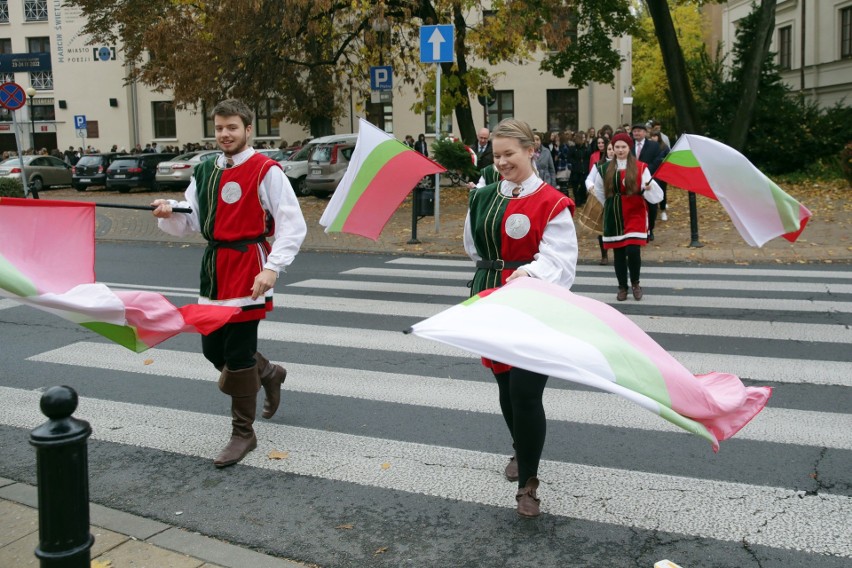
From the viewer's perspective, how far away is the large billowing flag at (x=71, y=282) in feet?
13.5

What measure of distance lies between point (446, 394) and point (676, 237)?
9.73 metres

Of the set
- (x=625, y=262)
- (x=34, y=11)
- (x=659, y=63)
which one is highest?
(x=34, y=11)

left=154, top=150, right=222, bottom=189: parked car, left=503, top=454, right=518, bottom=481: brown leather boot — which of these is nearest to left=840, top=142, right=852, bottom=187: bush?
left=503, top=454, right=518, bottom=481: brown leather boot

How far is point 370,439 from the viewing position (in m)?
5.41

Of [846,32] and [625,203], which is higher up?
[846,32]

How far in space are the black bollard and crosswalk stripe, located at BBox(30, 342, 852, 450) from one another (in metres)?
3.50

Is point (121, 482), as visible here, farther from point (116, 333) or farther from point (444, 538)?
point (444, 538)

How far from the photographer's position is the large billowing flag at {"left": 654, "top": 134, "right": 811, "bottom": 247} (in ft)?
26.3

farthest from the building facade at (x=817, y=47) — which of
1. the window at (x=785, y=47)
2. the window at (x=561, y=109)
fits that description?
the window at (x=561, y=109)

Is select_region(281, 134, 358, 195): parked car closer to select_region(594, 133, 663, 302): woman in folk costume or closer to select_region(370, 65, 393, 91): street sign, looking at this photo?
select_region(370, 65, 393, 91): street sign

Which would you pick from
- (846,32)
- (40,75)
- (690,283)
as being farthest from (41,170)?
(846,32)

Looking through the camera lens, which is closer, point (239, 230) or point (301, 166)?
point (239, 230)

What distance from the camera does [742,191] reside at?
27.1 feet

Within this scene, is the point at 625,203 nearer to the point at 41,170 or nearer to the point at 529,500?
the point at 529,500
